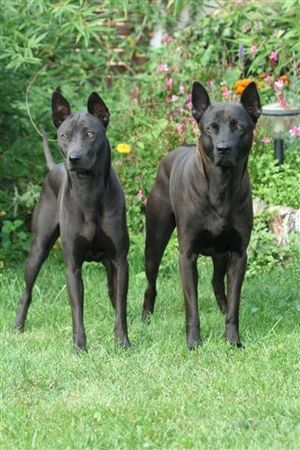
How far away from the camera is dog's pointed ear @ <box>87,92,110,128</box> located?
6.12m

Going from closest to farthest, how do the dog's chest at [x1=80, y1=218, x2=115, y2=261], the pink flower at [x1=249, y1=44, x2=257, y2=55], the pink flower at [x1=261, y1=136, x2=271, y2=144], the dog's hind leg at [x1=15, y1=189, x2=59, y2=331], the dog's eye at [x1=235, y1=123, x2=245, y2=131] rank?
the dog's eye at [x1=235, y1=123, x2=245, y2=131]
the dog's chest at [x1=80, y1=218, x2=115, y2=261]
the dog's hind leg at [x1=15, y1=189, x2=59, y2=331]
the pink flower at [x1=261, y1=136, x2=271, y2=144]
the pink flower at [x1=249, y1=44, x2=257, y2=55]

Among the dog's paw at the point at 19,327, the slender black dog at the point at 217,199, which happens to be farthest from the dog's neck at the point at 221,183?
the dog's paw at the point at 19,327

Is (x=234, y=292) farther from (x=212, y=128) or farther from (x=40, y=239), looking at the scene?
(x=40, y=239)

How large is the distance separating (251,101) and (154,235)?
130cm

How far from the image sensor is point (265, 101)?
9.21 meters

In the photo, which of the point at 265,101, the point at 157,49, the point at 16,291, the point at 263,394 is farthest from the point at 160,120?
the point at 263,394

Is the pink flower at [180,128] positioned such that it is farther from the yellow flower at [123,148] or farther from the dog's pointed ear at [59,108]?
the dog's pointed ear at [59,108]

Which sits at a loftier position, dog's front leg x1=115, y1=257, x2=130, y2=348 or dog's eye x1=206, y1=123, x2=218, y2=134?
dog's eye x1=206, y1=123, x2=218, y2=134

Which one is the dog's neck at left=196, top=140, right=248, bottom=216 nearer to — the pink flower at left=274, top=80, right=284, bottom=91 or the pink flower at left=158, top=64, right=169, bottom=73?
the pink flower at left=274, top=80, right=284, bottom=91

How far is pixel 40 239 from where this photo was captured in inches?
271

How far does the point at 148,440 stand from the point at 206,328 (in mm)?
2115

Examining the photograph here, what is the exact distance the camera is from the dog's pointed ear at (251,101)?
6027 mm

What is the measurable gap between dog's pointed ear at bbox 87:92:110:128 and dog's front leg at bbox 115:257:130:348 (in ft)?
2.69

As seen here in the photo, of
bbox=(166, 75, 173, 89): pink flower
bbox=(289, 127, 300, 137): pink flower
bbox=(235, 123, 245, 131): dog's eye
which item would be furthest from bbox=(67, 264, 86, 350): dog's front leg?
bbox=(166, 75, 173, 89): pink flower
